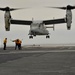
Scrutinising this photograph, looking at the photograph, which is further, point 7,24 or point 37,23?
point 37,23

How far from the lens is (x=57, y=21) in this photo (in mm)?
70938

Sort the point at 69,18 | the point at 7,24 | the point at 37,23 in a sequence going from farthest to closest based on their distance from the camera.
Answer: the point at 37,23 → the point at 7,24 → the point at 69,18

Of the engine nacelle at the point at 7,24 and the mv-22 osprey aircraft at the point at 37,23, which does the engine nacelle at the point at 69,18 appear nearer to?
the mv-22 osprey aircraft at the point at 37,23

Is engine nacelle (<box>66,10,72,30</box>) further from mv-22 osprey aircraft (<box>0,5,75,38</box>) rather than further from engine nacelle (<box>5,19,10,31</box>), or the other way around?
engine nacelle (<box>5,19,10,31</box>)

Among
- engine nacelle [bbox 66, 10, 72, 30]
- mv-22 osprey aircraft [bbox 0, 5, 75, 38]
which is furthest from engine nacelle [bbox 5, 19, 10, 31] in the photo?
engine nacelle [bbox 66, 10, 72, 30]

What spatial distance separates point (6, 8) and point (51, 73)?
47176mm

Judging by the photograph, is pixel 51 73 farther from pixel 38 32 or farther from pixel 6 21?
pixel 38 32

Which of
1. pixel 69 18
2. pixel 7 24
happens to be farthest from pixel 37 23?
pixel 69 18

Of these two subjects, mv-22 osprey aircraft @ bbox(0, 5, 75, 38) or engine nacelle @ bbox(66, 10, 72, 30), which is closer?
engine nacelle @ bbox(66, 10, 72, 30)

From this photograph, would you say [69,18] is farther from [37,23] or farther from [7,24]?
[37,23]

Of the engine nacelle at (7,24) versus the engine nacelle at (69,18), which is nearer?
the engine nacelle at (69,18)

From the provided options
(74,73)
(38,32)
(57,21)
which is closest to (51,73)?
(74,73)

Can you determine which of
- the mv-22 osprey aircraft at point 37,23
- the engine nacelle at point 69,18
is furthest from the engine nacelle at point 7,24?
the engine nacelle at point 69,18

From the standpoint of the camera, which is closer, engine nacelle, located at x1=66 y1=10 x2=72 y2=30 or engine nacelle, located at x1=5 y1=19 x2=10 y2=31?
engine nacelle, located at x1=66 y1=10 x2=72 y2=30
